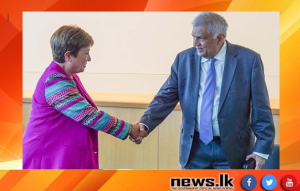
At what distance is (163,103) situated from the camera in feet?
5.36

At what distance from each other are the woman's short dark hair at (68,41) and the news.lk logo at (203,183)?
0.68 m

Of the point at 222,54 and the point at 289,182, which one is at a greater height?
the point at 222,54

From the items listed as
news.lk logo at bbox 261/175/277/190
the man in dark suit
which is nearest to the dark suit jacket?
the man in dark suit

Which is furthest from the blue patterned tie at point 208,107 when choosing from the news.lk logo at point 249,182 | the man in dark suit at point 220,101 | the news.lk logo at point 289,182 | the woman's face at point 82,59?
the woman's face at point 82,59

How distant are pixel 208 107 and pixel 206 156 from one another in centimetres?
20

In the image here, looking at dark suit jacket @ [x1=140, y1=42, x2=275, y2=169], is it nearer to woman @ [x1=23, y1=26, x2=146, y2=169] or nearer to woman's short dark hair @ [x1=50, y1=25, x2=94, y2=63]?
woman @ [x1=23, y1=26, x2=146, y2=169]

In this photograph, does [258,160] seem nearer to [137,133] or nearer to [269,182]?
[269,182]

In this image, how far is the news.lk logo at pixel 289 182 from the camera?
5.32 feet

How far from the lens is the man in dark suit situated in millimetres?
1568

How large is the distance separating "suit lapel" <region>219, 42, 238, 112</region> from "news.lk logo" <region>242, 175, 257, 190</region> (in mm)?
326

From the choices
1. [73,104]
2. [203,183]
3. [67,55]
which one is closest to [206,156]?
[203,183]

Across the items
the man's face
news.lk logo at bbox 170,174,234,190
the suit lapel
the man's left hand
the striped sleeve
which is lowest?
news.lk logo at bbox 170,174,234,190

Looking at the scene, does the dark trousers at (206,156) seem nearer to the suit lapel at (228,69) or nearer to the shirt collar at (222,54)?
the suit lapel at (228,69)

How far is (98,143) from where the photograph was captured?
163 centimetres
